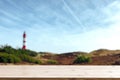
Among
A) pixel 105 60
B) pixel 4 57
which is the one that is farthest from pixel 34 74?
pixel 105 60

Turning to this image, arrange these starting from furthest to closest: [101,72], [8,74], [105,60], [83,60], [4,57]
Result: 1. [105,60]
2. [83,60]
3. [4,57]
4. [101,72]
5. [8,74]

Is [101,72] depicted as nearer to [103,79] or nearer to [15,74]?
[103,79]

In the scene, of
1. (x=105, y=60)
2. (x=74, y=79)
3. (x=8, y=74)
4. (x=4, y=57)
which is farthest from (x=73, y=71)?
(x=105, y=60)

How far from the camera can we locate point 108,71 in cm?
514

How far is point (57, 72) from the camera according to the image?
5.00 meters

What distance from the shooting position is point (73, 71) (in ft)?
16.5

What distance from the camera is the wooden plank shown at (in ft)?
15.8

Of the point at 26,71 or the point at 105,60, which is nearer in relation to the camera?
the point at 26,71

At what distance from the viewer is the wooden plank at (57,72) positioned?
482 centimetres

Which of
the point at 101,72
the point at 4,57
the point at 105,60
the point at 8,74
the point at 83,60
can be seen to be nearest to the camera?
the point at 8,74

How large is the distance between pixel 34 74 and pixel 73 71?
2.47 feet

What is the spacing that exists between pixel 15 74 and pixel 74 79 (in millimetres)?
1130

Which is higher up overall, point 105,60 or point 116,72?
point 105,60

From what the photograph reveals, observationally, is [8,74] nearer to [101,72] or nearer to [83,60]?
[101,72]
